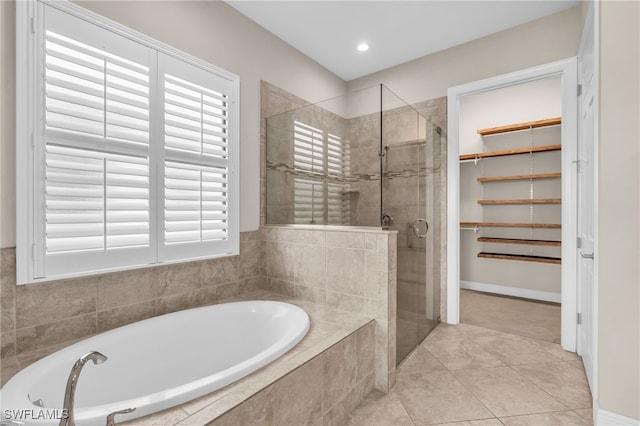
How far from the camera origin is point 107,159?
5.33 feet

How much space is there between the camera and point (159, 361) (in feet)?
5.29

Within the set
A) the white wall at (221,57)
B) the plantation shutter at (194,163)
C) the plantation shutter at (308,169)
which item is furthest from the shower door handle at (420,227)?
the plantation shutter at (194,163)

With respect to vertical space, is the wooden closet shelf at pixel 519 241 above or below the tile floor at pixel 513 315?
above

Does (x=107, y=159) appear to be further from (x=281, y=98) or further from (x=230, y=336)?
(x=281, y=98)

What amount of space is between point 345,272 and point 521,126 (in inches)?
123

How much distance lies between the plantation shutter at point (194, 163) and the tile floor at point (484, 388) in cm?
146

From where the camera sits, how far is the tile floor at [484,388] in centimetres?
162

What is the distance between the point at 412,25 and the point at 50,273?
3032 millimetres

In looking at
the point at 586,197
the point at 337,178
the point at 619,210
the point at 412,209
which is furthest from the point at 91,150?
the point at 586,197

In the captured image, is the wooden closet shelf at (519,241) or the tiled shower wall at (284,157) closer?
the tiled shower wall at (284,157)

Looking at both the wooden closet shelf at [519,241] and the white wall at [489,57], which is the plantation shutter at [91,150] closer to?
the white wall at [489,57]

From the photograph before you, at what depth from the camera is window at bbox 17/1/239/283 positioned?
1406mm

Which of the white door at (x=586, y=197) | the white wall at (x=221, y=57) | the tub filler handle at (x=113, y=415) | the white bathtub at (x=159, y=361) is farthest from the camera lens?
the white door at (x=586, y=197)

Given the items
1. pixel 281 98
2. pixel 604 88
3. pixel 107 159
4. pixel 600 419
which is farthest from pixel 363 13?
pixel 600 419
